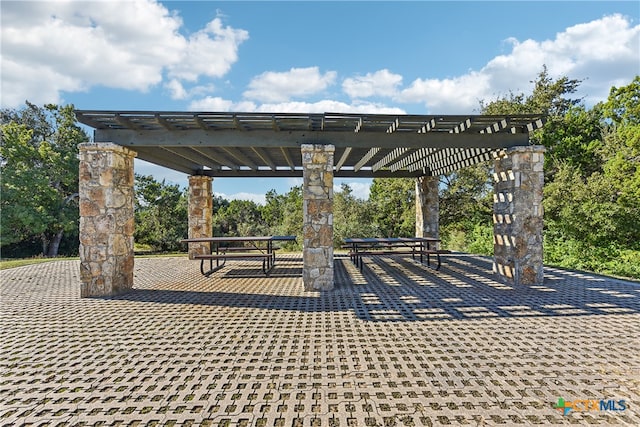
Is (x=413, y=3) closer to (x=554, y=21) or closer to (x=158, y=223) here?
(x=554, y=21)

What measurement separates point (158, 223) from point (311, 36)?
43.2 ft

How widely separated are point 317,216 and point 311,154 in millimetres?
1152

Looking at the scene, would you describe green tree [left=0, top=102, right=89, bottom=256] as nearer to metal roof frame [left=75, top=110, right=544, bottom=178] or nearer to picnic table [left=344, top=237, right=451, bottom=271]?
metal roof frame [left=75, top=110, right=544, bottom=178]

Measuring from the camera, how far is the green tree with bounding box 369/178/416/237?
16189 mm

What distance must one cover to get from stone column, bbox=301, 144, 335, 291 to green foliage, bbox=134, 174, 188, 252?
12.9 metres

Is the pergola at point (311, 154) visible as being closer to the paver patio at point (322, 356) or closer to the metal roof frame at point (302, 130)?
the metal roof frame at point (302, 130)

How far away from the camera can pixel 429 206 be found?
1072 cm

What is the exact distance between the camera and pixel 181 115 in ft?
16.8

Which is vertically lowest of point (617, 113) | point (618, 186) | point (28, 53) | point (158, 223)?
point (158, 223)

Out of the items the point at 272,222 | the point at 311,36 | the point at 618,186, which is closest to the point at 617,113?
the point at 618,186

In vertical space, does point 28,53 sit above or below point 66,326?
above

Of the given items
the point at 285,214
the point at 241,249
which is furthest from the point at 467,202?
the point at 241,249

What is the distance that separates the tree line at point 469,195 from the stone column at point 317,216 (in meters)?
8.83

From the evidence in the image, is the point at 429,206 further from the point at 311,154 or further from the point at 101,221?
the point at 101,221
